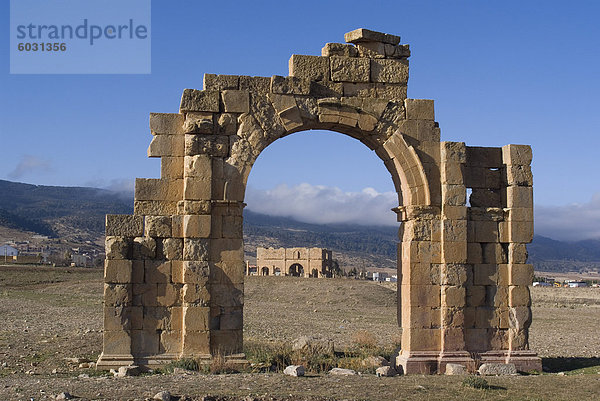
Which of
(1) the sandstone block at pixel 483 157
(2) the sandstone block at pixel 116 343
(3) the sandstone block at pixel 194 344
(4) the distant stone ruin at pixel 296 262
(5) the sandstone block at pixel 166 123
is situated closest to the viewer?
(2) the sandstone block at pixel 116 343

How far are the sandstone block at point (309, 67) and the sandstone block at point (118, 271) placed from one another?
4.60 metres

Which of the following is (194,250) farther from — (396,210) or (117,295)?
(396,210)

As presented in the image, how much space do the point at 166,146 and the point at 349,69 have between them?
3.70 m

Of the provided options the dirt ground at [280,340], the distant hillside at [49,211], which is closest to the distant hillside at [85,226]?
the distant hillside at [49,211]

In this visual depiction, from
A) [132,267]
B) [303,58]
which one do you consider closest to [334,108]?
[303,58]

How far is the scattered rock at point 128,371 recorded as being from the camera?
450 inches

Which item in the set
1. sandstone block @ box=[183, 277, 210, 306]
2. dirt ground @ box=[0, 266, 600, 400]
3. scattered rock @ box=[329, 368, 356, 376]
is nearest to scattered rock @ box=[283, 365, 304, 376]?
dirt ground @ box=[0, 266, 600, 400]

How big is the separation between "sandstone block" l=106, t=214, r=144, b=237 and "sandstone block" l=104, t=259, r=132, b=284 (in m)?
0.52

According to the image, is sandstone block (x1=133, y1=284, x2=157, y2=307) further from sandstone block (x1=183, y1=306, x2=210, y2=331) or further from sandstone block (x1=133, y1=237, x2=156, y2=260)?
sandstone block (x1=183, y1=306, x2=210, y2=331)

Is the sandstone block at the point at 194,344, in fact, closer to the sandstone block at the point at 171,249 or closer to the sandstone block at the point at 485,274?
the sandstone block at the point at 171,249

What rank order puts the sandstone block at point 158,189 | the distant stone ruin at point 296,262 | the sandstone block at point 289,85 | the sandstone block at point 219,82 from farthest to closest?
the distant stone ruin at point 296,262 → the sandstone block at point 289,85 → the sandstone block at point 219,82 → the sandstone block at point 158,189

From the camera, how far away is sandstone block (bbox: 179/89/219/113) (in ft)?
41.3

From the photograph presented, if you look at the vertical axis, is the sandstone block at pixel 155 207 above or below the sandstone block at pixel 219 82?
below

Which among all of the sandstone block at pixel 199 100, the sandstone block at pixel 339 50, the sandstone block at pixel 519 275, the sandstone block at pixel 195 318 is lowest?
the sandstone block at pixel 195 318
